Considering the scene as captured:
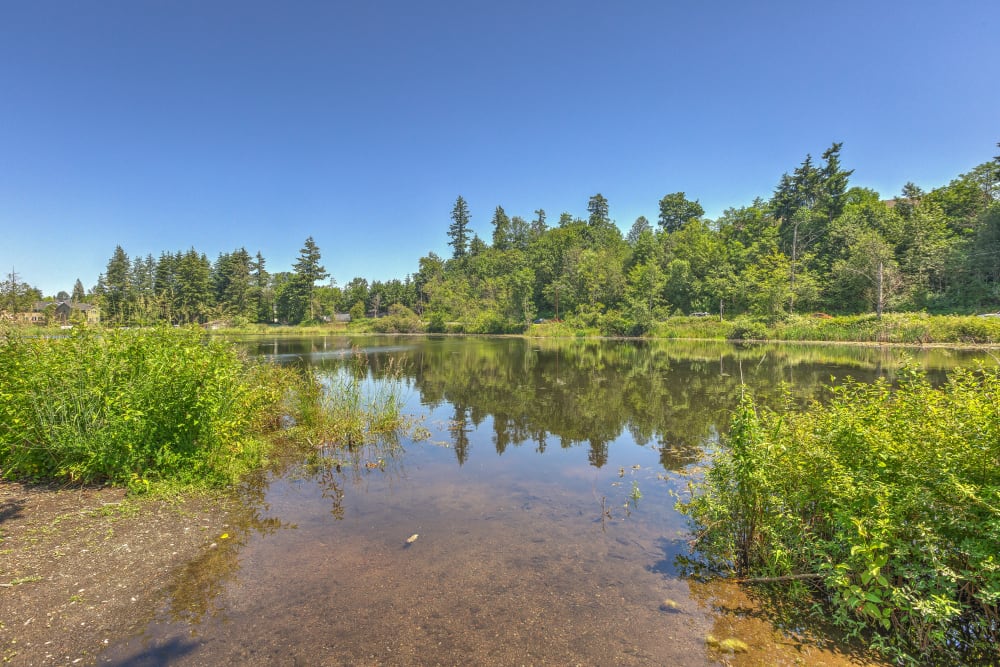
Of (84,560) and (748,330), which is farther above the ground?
(748,330)

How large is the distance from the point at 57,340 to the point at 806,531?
442 inches

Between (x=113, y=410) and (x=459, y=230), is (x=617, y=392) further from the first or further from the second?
(x=459, y=230)

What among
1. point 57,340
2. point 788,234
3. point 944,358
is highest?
point 788,234

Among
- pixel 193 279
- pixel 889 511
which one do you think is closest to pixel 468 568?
pixel 889 511

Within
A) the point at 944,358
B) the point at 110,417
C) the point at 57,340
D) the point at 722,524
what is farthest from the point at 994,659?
the point at 944,358

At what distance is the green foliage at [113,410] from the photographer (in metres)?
5.99

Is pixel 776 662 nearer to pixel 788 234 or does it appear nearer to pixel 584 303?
pixel 584 303

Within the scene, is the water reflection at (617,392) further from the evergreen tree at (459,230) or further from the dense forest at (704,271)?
the evergreen tree at (459,230)

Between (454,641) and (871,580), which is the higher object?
(871,580)

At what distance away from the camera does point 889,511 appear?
328 centimetres

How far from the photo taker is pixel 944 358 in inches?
975

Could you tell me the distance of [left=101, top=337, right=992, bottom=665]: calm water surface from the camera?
3.69 meters

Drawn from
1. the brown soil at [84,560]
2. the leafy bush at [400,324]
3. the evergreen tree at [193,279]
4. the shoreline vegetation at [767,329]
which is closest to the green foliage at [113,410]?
the brown soil at [84,560]

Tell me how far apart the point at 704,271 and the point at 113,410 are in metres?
70.5
